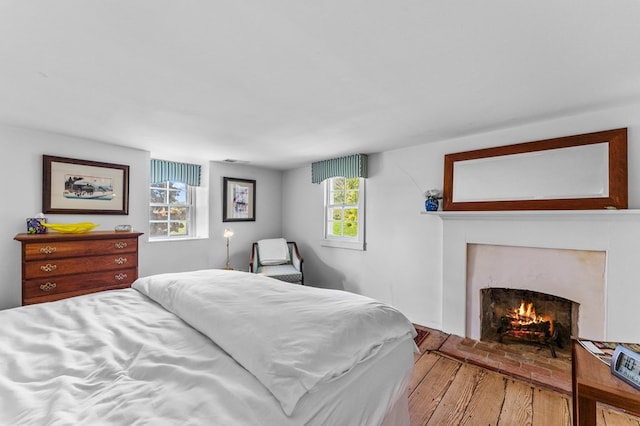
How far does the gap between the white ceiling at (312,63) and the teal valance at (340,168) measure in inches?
43.2

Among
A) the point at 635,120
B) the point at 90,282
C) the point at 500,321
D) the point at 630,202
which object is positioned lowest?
the point at 500,321

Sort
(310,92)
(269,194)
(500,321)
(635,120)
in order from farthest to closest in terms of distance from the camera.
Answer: (269,194) < (500,321) < (635,120) < (310,92)

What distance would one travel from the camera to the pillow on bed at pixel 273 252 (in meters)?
4.50

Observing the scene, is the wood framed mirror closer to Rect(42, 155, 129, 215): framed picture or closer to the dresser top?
the dresser top

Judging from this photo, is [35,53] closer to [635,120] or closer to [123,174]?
[123,174]

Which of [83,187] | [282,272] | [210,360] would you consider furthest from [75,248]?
[210,360]

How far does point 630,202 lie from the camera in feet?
7.37

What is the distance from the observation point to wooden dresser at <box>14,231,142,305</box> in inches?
101

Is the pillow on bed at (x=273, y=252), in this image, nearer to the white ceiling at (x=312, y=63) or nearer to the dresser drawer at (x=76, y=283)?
the dresser drawer at (x=76, y=283)

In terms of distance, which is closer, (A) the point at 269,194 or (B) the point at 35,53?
(B) the point at 35,53

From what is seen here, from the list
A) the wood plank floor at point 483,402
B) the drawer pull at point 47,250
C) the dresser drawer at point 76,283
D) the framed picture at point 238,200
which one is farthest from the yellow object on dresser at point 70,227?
the wood plank floor at point 483,402

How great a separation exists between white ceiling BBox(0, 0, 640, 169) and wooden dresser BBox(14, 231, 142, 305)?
3.79ft

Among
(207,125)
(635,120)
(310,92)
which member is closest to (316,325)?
(310,92)

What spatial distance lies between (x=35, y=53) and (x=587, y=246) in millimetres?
4144
